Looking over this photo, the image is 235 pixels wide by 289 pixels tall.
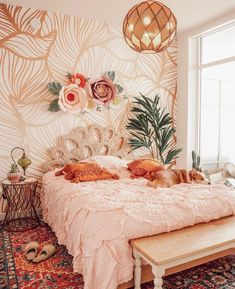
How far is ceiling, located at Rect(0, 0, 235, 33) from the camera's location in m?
3.31

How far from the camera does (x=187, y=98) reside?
4.46m

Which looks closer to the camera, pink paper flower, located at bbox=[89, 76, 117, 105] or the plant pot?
the plant pot

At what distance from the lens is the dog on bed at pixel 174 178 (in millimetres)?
2732

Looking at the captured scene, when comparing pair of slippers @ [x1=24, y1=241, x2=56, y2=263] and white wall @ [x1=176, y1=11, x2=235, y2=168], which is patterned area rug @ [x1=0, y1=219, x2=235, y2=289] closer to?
pair of slippers @ [x1=24, y1=241, x2=56, y2=263]

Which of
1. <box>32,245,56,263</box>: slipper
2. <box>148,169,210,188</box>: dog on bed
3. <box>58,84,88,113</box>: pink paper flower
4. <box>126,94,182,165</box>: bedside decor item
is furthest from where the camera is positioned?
<box>126,94,182,165</box>: bedside decor item

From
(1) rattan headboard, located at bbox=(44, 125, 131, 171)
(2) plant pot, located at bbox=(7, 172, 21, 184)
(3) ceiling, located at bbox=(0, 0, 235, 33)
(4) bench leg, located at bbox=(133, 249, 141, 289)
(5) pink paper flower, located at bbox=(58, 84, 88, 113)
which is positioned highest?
(3) ceiling, located at bbox=(0, 0, 235, 33)

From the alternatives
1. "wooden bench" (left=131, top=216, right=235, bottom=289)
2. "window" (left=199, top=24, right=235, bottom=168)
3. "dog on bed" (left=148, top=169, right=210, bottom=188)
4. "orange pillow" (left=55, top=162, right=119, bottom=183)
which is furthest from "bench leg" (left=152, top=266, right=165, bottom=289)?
"window" (left=199, top=24, right=235, bottom=168)

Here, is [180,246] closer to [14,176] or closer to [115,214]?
[115,214]

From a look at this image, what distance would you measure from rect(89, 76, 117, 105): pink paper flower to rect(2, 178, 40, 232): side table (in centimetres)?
145

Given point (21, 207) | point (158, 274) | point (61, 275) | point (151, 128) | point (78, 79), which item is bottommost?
point (61, 275)

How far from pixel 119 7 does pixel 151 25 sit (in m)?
1.81

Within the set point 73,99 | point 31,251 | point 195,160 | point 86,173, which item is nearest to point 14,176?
point 86,173

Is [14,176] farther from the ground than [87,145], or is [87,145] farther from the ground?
[87,145]

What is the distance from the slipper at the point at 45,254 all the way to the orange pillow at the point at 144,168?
3.97 ft
